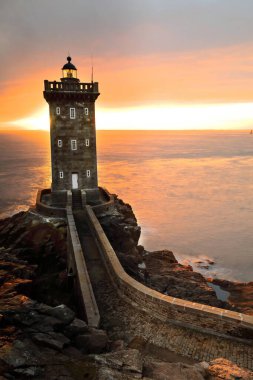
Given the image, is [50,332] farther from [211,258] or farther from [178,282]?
[211,258]

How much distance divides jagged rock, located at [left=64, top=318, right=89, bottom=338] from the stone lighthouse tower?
52.2 feet

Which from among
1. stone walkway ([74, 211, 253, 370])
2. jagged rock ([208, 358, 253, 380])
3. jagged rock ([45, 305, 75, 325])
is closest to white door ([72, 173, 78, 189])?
stone walkway ([74, 211, 253, 370])

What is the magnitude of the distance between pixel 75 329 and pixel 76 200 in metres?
15.8

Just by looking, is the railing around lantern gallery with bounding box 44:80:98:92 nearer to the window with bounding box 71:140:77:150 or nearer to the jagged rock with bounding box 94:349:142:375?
the window with bounding box 71:140:77:150

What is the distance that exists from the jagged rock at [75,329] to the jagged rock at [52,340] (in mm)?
538

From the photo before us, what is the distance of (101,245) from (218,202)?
3872 cm

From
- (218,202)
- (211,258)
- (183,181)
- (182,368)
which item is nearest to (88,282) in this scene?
(182,368)

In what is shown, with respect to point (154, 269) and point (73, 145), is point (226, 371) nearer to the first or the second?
point (154, 269)

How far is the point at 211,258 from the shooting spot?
98.6ft

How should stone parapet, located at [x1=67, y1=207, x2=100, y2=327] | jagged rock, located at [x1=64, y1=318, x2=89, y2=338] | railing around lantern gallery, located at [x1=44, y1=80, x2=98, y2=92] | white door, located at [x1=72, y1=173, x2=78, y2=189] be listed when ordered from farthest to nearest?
white door, located at [x1=72, y1=173, x2=78, y2=189]
railing around lantern gallery, located at [x1=44, y1=80, x2=98, y2=92]
stone parapet, located at [x1=67, y1=207, x2=100, y2=327]
jagged rock, located at [x1=64, y1=318, x2=89, y2=338]

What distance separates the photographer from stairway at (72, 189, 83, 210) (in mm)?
24141

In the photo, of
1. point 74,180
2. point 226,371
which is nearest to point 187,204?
point 74,180

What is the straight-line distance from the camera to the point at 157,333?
420 inches

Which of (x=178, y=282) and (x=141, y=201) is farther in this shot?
(x=141, y=201)
